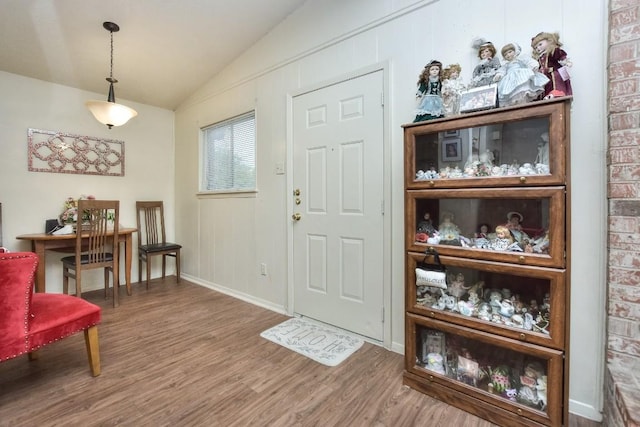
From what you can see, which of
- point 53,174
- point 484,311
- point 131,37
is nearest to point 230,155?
point 131,37

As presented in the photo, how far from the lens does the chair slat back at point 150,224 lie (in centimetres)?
389

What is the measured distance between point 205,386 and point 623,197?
90.6 inches

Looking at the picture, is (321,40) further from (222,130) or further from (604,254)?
(604,254)

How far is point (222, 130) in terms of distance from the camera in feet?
11.7

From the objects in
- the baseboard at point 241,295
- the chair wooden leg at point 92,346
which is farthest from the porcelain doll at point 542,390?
the chair wooden leg at point 92,346

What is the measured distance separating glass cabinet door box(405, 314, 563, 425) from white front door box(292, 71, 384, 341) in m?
0.50

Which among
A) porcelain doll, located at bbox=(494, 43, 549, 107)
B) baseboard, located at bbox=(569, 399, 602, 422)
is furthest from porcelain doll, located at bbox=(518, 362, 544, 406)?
porcelain doll, located at bbox=(494, 43, 549, 107)

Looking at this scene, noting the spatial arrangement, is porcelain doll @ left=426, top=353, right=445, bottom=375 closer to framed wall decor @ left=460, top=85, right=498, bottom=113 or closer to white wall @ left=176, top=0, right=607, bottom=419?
white wall @ left=176, top=0, right=607, bottom=419

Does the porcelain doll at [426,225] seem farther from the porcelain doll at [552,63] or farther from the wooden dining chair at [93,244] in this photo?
the wooden dining chair at [93,244]

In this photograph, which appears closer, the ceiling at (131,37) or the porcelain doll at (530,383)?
the porcelain doll at (530,383)

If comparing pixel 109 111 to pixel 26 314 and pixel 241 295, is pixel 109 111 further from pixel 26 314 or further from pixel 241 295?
pixel 241 295

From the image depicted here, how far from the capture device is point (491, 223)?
1.57 m

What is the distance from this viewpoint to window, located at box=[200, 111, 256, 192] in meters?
3.19

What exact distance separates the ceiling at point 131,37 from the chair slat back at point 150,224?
1.47 m
